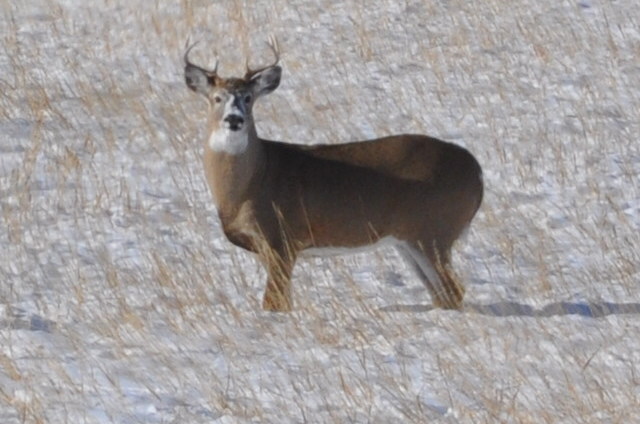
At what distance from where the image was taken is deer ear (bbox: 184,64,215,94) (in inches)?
300

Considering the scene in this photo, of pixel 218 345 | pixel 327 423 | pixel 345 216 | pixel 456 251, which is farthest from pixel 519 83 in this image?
pixel 327 423

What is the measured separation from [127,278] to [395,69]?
4.91 m

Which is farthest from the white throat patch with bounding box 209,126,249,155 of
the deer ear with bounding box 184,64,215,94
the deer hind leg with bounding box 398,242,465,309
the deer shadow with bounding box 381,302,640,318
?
Answer: the deer shadow with bounding box 381,302,640,318

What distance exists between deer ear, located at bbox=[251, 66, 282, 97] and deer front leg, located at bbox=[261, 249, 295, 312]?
84 cm

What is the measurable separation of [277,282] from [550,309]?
48.3 inches

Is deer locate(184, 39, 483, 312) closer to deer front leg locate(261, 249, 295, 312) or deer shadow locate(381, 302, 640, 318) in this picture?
deer front leg locate(261, 249, 295, 312)

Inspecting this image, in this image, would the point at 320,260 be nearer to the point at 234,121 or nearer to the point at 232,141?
the point at 232,141

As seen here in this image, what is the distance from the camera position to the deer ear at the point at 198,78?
25.0ft

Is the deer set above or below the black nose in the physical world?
below

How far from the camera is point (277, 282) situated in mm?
7375

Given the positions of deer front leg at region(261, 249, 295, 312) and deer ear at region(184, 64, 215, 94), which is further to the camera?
deer ear at region(184, 64, 215, 94)

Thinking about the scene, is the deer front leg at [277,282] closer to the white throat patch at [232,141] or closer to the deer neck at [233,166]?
the deer neck at [233,166]

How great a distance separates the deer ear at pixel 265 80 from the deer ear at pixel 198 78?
213mm

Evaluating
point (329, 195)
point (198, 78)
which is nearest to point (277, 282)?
point (329, 195)
